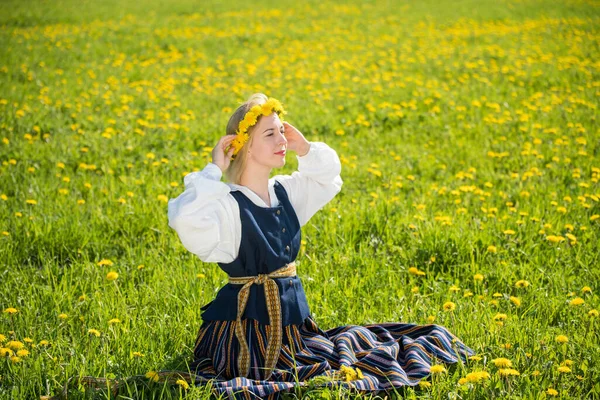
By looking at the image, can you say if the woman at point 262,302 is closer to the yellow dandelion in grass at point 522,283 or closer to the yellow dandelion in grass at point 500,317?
the yellow dandelion in grass at point 500,317

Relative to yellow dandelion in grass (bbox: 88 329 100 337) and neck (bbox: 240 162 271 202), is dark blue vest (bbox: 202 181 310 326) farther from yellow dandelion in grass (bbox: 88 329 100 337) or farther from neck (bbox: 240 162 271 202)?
yellow dandelion in grass (bbox: 88 329 100 337)

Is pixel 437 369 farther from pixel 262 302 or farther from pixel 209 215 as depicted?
pixel 209 215

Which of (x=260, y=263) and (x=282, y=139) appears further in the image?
(x=282, y=139)

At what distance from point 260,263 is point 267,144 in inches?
20.9

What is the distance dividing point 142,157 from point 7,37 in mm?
7587

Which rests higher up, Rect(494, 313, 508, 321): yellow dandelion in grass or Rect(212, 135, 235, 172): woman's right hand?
Rect(212, 135, 235, 172): woman's right hand

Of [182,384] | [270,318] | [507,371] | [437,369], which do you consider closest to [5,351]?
[182,384]

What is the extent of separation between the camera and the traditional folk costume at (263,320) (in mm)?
2535

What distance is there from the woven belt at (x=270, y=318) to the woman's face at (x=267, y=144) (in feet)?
1.61

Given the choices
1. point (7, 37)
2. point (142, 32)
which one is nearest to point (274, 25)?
point (142, 32)

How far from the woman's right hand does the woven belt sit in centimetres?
50

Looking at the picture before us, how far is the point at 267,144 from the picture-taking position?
2.77 metres

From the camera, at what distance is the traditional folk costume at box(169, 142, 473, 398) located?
2.54m

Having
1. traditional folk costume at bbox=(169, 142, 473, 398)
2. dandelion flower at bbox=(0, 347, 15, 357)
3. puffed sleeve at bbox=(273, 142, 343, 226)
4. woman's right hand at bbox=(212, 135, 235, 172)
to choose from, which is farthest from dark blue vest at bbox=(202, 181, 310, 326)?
dandelion flower at bbox=(0, 347, 15, 357)
